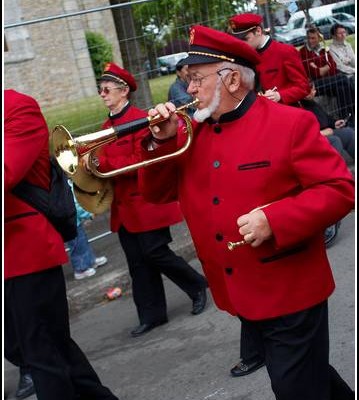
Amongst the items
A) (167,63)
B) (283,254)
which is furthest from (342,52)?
(283,254)

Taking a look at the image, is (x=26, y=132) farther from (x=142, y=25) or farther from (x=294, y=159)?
(x=142, y=25)

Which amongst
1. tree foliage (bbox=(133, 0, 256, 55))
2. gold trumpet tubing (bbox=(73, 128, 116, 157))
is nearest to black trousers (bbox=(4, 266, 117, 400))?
gold trumpet tubing (bbox=(73, 128, 116, 157))

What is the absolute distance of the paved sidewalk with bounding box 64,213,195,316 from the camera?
652cm

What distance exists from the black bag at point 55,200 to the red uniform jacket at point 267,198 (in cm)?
78

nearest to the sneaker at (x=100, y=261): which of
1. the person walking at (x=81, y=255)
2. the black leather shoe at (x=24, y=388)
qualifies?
the person walking at (x=81, y=255)

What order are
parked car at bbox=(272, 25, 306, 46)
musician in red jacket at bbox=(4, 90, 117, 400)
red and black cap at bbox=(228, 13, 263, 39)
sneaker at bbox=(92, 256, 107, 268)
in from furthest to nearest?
parked car at bbox=(272, 25, 306, 46) < sneaker at bbox=(92, 256, 107, 268) < red and black cap at bbox=(228, 13, 263, 39) < musician in red jacket at bbox=(4, 90, 117, 400)

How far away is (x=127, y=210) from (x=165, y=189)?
1978 millimetres

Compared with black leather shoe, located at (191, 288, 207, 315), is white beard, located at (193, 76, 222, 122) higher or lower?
higher

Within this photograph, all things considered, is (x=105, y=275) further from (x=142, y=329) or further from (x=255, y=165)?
(x=255, y=165)

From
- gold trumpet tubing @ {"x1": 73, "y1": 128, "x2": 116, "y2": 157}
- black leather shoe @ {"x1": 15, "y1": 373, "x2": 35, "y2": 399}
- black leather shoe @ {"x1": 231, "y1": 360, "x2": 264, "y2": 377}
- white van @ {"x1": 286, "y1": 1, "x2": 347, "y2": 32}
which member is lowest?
black leather shoe @ {"x1": 15, "y1": 373, "x2": 35, "y2": 399}

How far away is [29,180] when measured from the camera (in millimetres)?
3770

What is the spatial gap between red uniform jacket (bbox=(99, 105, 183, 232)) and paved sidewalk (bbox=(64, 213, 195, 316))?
116 centimetres

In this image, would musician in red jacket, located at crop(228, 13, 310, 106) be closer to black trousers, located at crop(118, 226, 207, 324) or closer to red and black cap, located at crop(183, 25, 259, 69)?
black trousers, located at crop(118, 226, 207, 324)

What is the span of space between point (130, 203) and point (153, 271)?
57cm
